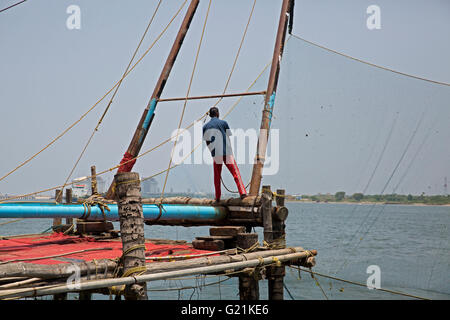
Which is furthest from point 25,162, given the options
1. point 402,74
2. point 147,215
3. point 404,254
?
point 404,254

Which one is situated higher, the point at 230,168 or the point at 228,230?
the point at 230,168

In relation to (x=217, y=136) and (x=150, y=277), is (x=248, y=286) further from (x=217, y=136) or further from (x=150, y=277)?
(x=217, y=136)

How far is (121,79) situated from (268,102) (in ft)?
12.6

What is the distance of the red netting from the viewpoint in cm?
893

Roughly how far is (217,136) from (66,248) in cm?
367

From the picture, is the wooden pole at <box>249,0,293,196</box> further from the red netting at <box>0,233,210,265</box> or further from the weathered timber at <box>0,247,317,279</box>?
the weathered timber at <box>0,247,317,279</box>

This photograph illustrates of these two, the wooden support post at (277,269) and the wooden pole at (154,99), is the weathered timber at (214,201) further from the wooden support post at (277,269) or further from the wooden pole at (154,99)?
the wooden pole at (154,99)

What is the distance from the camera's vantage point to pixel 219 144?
36.2 feet

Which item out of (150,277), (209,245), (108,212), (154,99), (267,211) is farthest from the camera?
(154,99)

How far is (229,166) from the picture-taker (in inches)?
439

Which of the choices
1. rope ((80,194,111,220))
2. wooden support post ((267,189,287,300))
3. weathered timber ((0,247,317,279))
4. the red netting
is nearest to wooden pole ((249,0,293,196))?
wooden support post ((267,189,287,300))

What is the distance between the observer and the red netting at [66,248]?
8930mm

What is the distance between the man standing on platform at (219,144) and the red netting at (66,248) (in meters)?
1.71

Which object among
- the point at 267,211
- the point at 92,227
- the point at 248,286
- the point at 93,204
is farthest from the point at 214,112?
the point at 92,227
